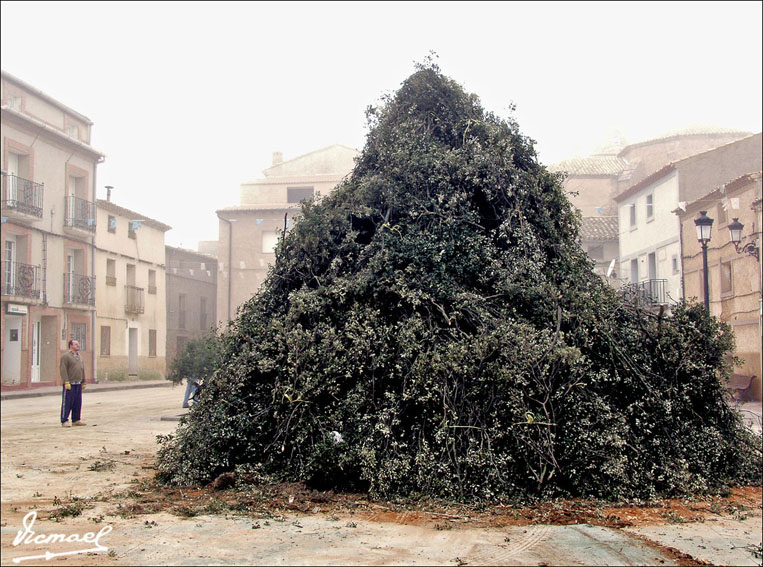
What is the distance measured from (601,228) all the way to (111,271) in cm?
3480

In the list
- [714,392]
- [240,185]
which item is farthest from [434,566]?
[240,185]

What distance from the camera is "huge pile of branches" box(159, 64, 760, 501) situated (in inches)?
230

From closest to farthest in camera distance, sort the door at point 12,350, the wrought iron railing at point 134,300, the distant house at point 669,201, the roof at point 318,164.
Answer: the door at point 12,350 < the wrought iron railing at point 134,300 < the distant house at point 669,201 < the roof at point 318,164

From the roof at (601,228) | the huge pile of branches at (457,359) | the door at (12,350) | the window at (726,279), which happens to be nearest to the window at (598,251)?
the roof at (601,228)

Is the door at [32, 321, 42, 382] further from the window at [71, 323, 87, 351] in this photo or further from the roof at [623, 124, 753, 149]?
the roof at [623, 124, 753, 149]

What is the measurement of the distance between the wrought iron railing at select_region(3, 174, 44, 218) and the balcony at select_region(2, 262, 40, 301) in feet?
0.71

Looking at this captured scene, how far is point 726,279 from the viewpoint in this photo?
22.6 metres

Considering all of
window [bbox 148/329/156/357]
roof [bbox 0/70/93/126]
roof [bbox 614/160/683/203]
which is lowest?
window [bbox 148/329/156/357]

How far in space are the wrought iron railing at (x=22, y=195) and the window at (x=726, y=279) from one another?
22808 millimetres

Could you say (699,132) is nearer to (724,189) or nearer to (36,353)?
(724,189)

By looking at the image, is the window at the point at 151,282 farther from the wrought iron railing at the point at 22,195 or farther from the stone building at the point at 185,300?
the wrought iron railing at the point at 22,195

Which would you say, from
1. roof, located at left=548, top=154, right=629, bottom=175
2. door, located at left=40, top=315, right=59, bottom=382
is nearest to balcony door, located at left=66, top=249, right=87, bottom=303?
door, located at left=40, top=315, right=59, bottom=382

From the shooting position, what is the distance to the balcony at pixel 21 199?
231cm

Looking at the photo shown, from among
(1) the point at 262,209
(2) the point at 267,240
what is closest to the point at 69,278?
(2) the point at 267,240
